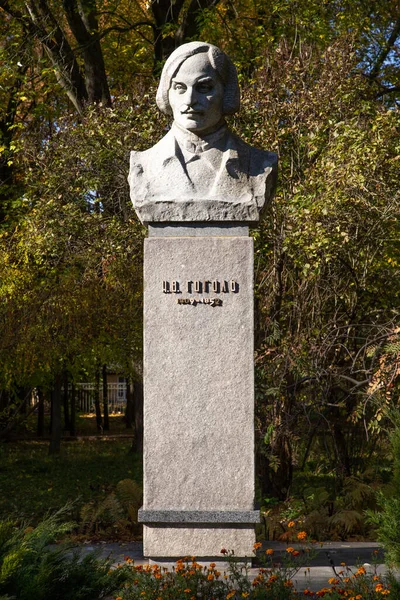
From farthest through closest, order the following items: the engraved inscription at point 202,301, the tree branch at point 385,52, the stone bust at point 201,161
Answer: the tree branch at point 385,52, the stone bust at point 201,161, the engraved inscription at point 202,301

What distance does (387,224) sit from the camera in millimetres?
9430

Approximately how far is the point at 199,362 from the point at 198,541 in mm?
1253

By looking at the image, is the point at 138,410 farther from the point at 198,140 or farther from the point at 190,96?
the point at 190,96

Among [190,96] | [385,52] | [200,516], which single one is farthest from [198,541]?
[385,52]

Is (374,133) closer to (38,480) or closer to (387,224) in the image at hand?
(387,224)

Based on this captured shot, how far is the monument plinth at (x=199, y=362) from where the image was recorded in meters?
6.16

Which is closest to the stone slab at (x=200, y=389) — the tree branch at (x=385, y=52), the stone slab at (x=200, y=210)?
the stone slab at (x=200, y=210)

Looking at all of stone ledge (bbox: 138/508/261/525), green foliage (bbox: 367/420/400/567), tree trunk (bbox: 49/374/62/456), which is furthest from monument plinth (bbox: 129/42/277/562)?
tree trunk (bbox: 49/374/62/456)

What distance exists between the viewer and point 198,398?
20.3 feet

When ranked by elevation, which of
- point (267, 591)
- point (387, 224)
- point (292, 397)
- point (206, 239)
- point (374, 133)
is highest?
point (374, 133)

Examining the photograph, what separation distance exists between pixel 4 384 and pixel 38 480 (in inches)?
102

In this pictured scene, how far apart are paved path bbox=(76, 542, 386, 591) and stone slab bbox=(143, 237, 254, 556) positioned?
0.46m

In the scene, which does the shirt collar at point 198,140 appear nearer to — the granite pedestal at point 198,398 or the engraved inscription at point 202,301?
the granite pedestal at point 198,398

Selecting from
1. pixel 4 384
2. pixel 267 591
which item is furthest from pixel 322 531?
pixel 4 384
